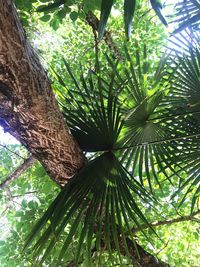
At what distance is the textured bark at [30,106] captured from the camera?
3.97 feet

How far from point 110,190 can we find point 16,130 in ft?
1.83

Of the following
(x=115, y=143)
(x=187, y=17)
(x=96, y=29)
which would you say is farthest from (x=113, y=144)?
(x=96, y=29)

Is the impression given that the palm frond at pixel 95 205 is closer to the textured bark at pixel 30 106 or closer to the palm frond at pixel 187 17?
the textured bark at pixel 30 106

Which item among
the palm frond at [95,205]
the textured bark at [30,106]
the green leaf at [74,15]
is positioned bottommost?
the palm frond at [95,205]

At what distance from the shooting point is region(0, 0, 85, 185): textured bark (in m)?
1.21

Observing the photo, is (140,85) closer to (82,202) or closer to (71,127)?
(71,127)

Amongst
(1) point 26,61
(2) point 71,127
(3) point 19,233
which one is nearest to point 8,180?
(3) point 19,233

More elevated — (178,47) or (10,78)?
(10,78)

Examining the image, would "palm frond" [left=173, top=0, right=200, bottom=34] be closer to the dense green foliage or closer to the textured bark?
the dense green foliage

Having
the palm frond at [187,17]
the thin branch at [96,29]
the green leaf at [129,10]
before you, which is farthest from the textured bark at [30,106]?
the thin branch at [96,29]

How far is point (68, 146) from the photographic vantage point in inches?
68.9

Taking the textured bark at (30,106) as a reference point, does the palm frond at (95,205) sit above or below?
below

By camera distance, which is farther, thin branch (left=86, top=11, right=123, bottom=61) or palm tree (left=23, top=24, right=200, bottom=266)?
thin branch (left=86, top=11, right=123, bottom=61)

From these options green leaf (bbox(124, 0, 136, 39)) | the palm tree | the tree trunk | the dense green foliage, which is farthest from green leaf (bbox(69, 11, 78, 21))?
green leaf (bbox(124, 0, 136, 39))
